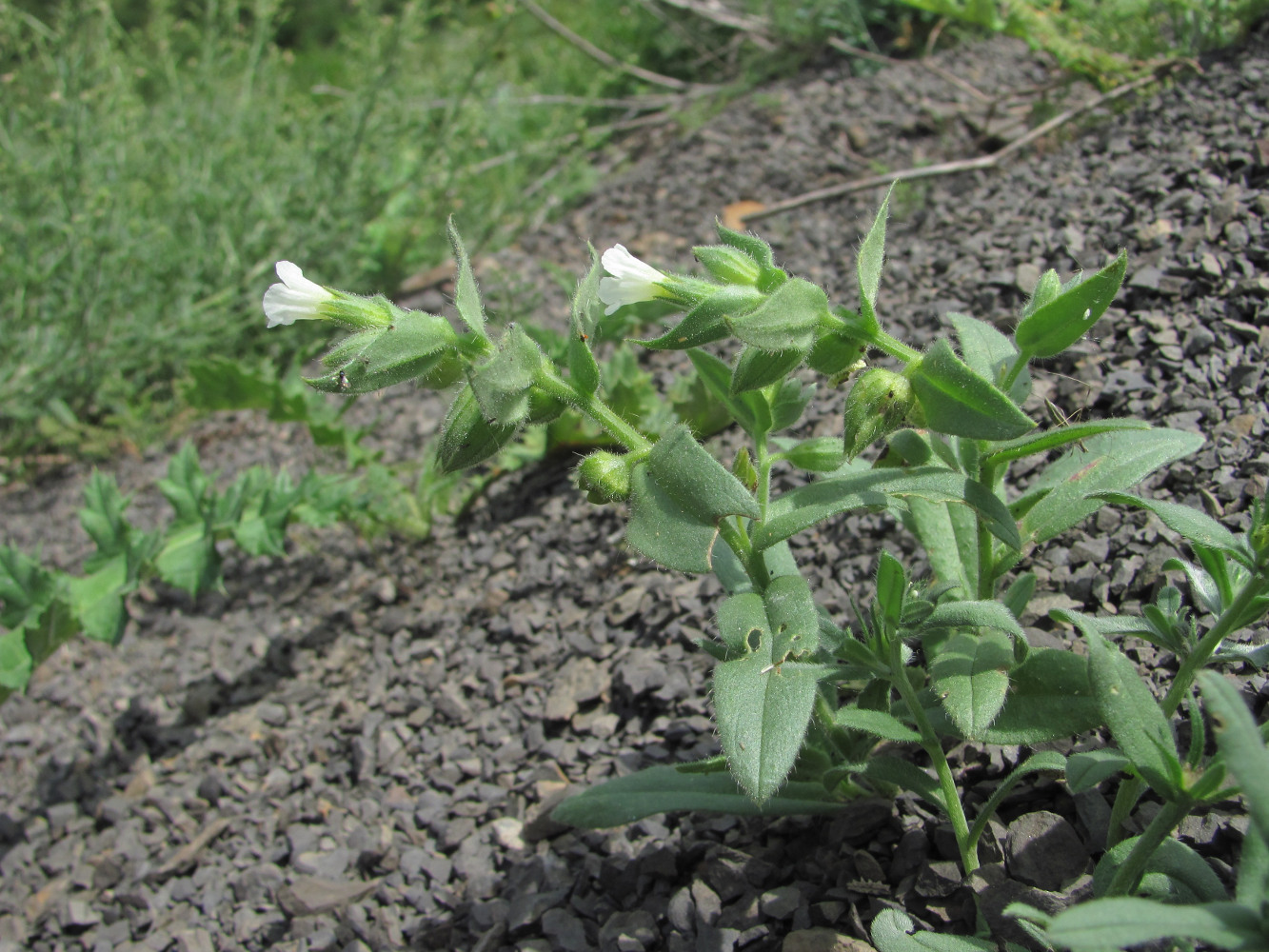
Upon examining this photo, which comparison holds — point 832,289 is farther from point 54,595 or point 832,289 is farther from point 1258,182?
point 54,595

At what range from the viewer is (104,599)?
2.25 m

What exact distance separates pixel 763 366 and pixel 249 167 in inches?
143

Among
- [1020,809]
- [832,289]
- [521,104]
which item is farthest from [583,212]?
[1020,809]

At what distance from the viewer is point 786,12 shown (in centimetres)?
448

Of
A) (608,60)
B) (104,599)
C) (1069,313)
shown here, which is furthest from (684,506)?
(608,60)

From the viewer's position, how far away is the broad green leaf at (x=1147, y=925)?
808mm

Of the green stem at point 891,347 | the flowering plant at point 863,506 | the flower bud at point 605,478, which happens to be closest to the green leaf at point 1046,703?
the flowering plant at point 863,506

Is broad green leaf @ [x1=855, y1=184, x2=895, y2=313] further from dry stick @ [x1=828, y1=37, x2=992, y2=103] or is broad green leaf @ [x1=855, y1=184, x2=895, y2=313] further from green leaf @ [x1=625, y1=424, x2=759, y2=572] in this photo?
dry stick @ [x1=828, y1=37, x2=992, y2=103]

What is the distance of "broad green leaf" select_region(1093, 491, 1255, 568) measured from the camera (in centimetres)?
115

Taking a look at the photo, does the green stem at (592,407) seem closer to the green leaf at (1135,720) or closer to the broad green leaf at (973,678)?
the broad green leaf at (973,678)

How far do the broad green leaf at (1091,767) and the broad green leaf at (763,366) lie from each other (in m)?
0.61

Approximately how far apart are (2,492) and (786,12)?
13.2 feet

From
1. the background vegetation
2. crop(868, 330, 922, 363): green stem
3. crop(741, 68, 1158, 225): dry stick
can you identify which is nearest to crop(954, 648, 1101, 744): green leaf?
crop(868, 330, 922, 363): green stem

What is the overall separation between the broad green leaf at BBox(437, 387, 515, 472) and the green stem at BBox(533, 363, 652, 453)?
0.08m
